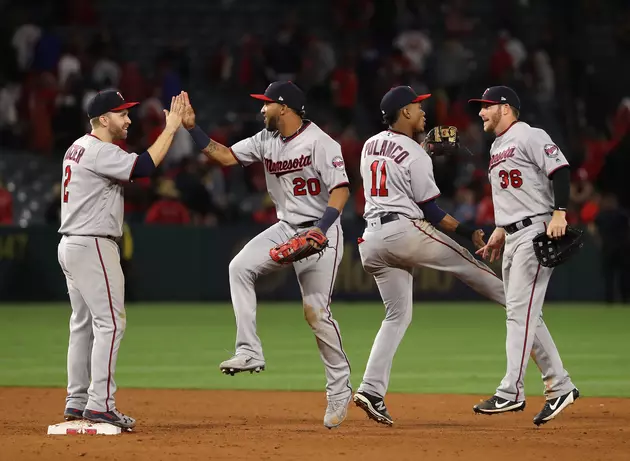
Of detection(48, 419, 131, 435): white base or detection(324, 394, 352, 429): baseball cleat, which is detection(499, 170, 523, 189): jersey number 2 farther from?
detection(48, 419, 131, 435): white base

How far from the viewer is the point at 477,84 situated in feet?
75.9

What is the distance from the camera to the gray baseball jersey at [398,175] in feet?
26.9

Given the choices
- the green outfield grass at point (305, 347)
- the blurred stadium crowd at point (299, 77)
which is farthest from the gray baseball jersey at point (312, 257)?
the blurred stadium crowd at point (299, 77)

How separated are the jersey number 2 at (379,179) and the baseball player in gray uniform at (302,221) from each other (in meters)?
0.28

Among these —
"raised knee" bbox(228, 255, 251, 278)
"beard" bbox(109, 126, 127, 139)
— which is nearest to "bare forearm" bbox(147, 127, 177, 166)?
"beard" bbox(109, 126, 127, 139)

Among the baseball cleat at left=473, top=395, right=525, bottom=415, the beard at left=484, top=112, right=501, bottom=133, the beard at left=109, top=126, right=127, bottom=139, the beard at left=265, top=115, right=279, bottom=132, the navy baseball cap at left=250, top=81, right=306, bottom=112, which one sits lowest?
the baseball cleat at left=473, top=395, right=525, bottom=415

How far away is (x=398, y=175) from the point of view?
822 cm

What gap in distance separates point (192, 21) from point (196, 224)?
21.3ft

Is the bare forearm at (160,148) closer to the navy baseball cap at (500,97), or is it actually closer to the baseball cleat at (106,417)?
the baseball cleat at (106,417)

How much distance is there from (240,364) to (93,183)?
145 cm

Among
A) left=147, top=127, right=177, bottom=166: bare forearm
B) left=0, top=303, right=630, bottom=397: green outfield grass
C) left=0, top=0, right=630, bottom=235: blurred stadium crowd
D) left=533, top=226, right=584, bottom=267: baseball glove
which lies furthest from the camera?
left=0, top=0, right=630, bottom=235: blurred stadium crowd

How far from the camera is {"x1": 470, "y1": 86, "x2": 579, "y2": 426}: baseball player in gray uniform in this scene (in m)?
8.03

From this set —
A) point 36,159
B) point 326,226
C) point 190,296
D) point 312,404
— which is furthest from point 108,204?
point 36,159

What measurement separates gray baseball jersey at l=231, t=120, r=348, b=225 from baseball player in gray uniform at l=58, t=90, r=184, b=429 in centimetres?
82
